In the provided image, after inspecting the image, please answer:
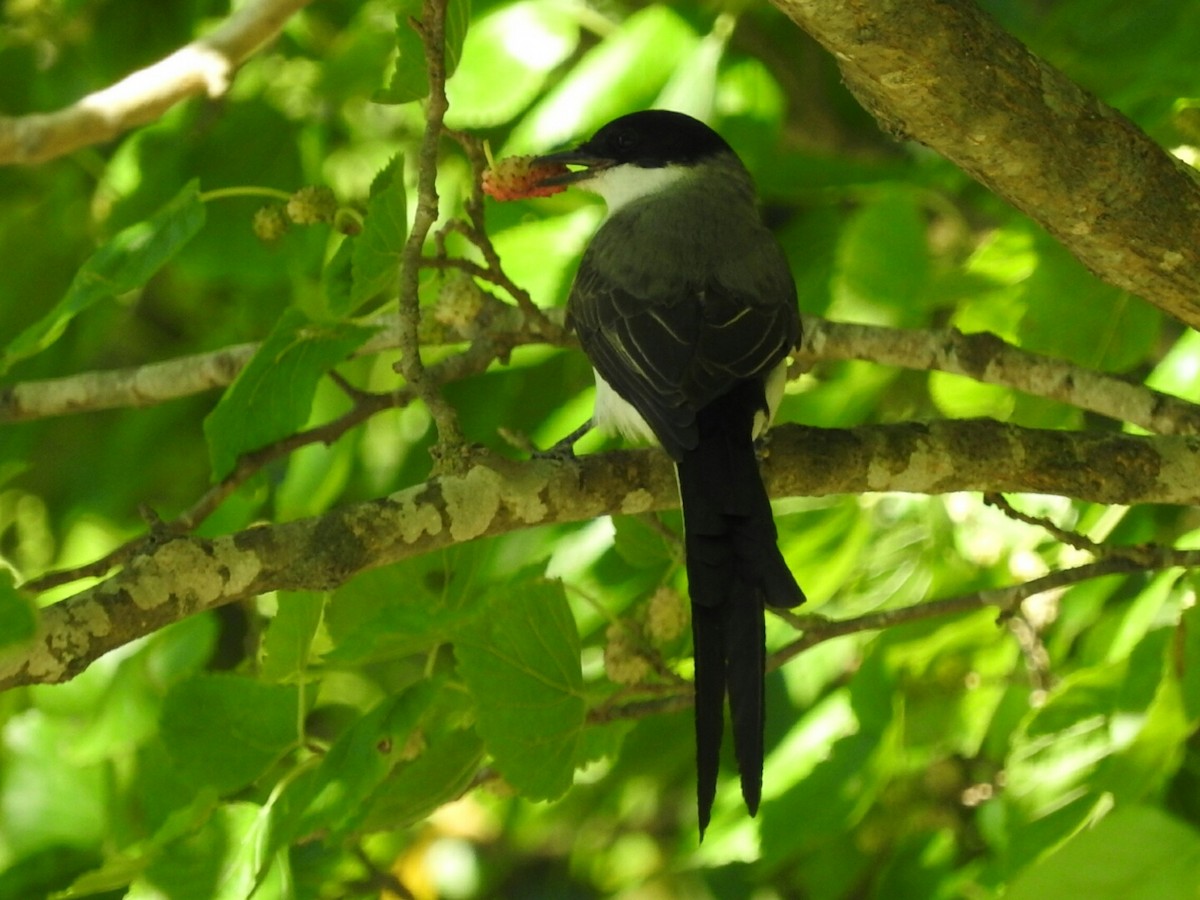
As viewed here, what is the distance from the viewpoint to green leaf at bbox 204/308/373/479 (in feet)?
7.89

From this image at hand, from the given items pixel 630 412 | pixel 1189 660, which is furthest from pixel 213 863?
pixel 1189 660

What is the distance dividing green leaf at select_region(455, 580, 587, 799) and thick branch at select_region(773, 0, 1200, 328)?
2.94ft

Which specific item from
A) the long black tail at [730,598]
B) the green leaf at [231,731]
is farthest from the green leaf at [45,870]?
the long black tail at [730,598]

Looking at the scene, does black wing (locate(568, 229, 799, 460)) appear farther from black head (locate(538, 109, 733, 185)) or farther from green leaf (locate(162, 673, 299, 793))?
green leaf (locate(162, 673, 299, 793))

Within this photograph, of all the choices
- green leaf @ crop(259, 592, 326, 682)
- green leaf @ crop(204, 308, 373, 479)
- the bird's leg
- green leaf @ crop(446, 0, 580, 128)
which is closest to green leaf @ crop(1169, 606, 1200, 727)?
the bird's leg

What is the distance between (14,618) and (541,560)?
4.09ft

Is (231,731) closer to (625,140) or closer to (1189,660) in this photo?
(1189,660)

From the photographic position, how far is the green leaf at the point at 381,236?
2207 mm

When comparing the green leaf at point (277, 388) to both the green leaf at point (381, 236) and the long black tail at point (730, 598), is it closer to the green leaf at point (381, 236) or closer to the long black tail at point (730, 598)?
the green leaf at point (381, 236)

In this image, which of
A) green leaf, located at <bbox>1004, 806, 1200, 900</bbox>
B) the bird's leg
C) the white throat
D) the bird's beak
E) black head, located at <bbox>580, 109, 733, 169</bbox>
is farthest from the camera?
the white throat

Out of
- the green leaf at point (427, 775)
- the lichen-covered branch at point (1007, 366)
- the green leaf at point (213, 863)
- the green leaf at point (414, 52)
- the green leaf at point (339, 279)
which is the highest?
the green leaf at point (414, 52)

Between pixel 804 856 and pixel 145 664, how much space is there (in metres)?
1.58

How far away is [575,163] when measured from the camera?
134 inches

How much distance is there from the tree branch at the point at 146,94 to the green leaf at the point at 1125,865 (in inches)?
88.4
